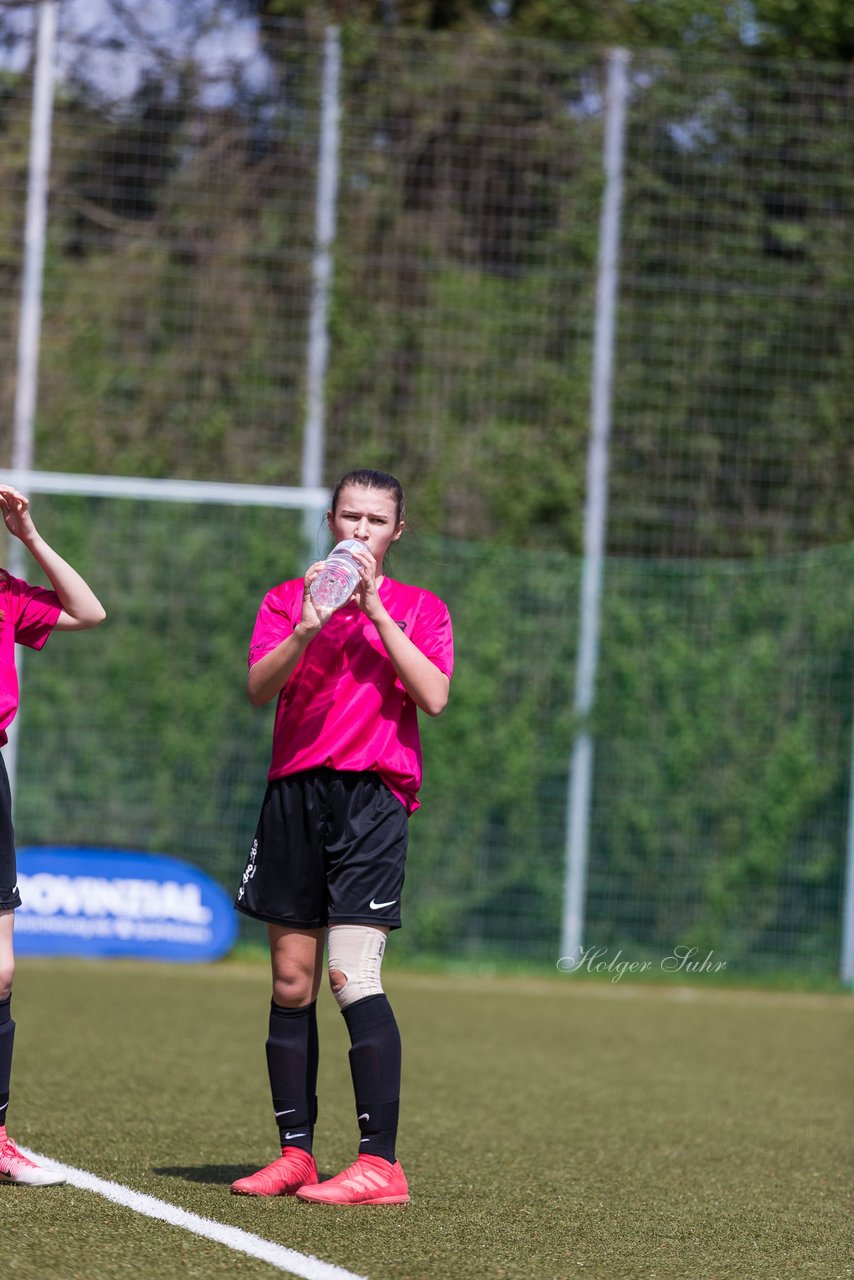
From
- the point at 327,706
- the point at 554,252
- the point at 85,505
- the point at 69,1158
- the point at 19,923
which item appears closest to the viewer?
the point at 327,706

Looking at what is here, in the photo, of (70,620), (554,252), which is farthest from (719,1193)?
(554,252)

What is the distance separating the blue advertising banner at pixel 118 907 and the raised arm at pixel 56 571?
555 centimetres

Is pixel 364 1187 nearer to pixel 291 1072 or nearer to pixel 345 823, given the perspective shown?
pixel 291 1072

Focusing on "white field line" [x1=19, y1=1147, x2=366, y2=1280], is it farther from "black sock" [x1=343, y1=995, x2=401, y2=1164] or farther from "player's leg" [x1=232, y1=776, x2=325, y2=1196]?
"black sock" [x1=343, y1=995, x2=401, y2=1164]

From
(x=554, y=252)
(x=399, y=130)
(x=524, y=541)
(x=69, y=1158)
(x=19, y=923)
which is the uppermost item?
(x=399, y=130)

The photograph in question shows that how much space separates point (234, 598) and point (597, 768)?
91.9 inches

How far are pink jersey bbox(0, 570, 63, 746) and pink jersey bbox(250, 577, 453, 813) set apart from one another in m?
0.50

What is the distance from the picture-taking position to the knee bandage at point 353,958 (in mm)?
3811

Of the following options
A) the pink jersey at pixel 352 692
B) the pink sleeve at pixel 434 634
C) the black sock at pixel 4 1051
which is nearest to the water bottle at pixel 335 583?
the pink jersey at pixel 352 692

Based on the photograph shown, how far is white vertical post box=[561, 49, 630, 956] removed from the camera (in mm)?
10105

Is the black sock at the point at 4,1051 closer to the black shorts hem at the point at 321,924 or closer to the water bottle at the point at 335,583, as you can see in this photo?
the black shorts hem at the point at 321,924

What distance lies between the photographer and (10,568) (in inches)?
374

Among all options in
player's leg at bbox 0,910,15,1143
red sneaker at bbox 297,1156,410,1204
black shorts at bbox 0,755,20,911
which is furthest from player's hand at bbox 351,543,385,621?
red sneaker at bbox 297,1156,410,1204

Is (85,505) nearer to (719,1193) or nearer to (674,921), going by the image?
(674,921)
